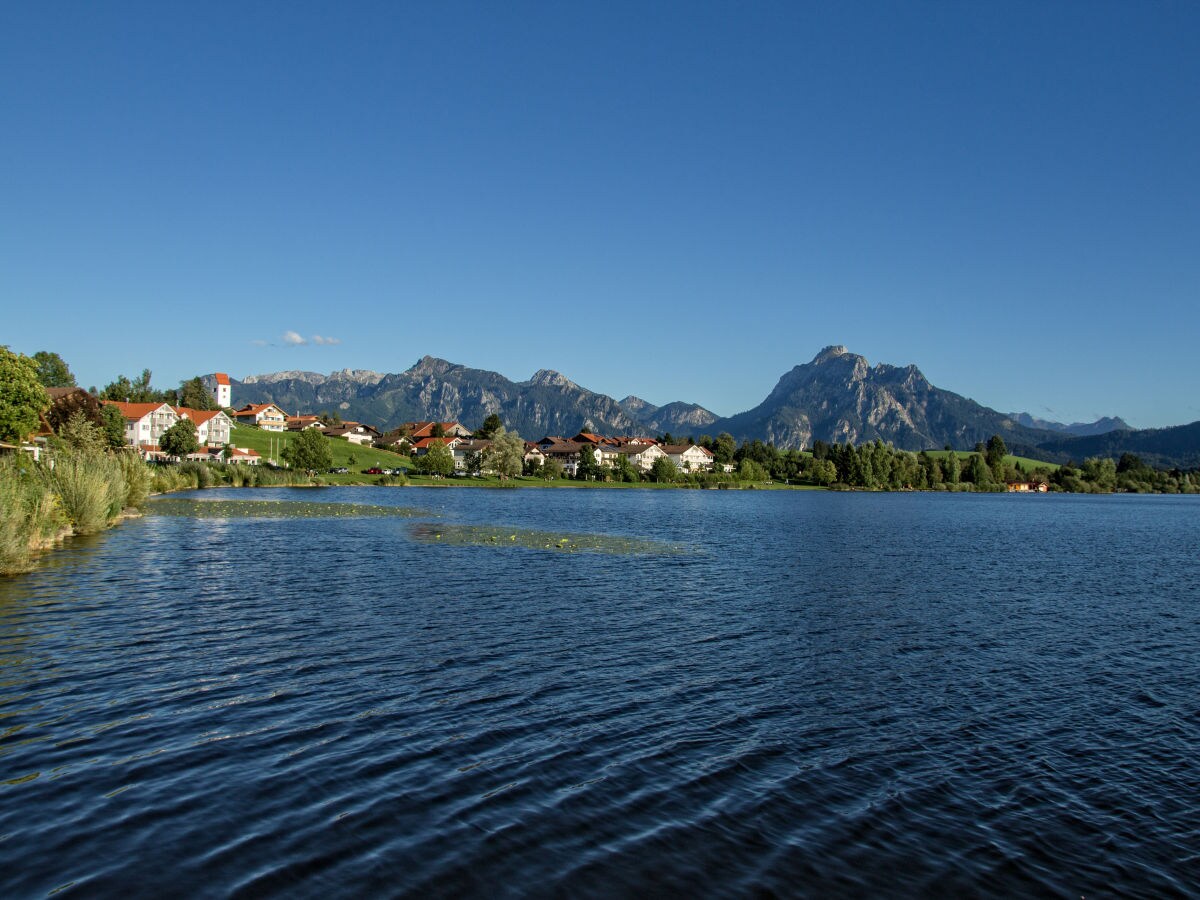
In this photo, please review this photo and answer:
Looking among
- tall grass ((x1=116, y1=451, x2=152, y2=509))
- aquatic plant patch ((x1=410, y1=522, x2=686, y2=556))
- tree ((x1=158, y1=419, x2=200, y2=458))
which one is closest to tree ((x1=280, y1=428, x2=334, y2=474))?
tree ((x1=158, y1=419, x2=200, y2=458))

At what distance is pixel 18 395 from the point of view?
75.8 m

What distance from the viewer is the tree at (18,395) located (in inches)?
2948

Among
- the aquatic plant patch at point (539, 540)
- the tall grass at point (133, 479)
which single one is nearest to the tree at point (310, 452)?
the tall grass at point (133, 479)

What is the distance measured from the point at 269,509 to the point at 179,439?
99.8 meters

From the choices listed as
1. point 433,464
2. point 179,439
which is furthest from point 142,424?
point 433,464

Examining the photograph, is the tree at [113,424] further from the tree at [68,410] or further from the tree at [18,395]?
the tree at [18,395]

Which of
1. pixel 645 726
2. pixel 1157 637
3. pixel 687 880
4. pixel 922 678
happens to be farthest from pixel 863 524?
pixel 687 880

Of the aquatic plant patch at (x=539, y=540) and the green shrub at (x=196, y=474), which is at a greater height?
the green shrub at (x=196, y=474)

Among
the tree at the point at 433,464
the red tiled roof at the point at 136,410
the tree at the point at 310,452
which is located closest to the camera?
the tree at the point at 310,452

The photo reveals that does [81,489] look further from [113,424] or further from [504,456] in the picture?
[504,456]

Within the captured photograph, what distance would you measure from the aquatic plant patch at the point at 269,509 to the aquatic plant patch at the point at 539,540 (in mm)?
16451

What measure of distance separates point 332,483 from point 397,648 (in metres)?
148

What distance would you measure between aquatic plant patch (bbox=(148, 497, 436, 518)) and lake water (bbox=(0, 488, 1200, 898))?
41829mm

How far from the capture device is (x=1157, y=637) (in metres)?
30.1
